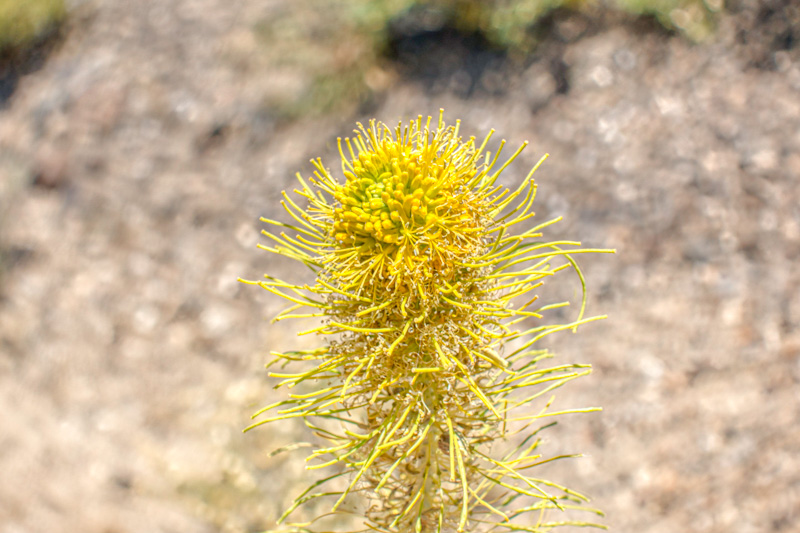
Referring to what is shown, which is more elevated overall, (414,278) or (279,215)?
(279,215)

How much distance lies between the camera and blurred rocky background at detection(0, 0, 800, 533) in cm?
356

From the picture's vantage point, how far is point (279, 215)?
15.4 ft

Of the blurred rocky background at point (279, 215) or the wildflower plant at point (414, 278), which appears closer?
the wildflower plant at point (414, 278)

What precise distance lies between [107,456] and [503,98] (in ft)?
12.4

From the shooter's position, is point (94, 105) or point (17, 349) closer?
point (17, 349)

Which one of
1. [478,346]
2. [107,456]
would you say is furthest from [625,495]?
[107,456]

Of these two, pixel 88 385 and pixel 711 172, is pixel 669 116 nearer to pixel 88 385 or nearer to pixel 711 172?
pixel 711 172

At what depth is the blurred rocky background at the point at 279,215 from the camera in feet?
11.7

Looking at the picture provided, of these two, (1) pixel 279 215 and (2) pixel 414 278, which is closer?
(2) pixel 414 278

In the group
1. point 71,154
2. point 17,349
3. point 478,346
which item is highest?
point 71,154

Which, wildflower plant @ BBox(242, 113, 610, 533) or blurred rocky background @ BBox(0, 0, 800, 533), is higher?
blurred rocky background @ BBox(0, 0, 800, 533)

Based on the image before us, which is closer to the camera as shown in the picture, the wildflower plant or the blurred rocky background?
the wildflower plant

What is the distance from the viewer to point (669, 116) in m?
4.48

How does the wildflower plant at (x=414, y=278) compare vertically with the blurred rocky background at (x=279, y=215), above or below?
below
